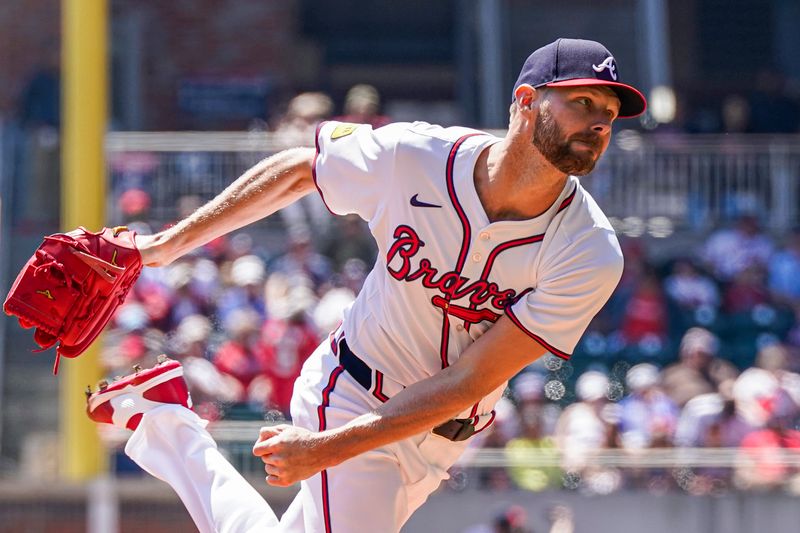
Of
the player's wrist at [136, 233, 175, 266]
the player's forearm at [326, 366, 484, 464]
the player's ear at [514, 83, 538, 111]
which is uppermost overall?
the player's ear at [514, 83, 538, 111]

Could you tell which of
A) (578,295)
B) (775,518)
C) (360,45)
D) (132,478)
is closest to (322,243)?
(132,478)

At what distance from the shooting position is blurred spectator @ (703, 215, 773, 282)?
1085 centimetres

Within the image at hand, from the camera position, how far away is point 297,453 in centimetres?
375

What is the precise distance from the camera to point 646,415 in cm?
909

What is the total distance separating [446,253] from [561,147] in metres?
0.49

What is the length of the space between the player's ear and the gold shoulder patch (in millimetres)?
556

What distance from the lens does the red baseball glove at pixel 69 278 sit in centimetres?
417

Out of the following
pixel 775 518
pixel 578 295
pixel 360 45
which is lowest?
pixel 775 518

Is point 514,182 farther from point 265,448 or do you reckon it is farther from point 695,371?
point 695,371

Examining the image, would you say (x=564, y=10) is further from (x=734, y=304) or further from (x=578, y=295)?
(x=578, y=295)

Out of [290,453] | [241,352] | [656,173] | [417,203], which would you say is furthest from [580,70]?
[656,173]

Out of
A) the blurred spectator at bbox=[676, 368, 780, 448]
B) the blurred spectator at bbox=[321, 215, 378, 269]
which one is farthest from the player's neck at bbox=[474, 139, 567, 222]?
the blurred spectator at bbox=[321, 215, 378, 269]

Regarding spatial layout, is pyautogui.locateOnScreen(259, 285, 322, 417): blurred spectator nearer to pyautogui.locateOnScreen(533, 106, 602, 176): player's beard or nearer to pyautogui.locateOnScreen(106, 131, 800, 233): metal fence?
pyautogui.locateOnScreen(106, 131, 800, 233): metal fence

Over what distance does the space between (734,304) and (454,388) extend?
280 inches
